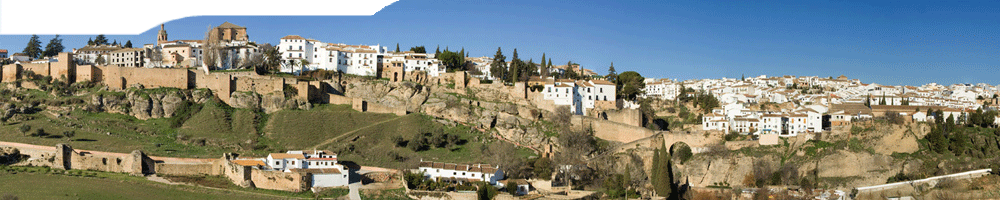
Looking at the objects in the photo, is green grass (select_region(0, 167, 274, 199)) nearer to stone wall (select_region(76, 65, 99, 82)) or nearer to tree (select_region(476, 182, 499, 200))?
tree (select_region(476, 182, 499, 200))

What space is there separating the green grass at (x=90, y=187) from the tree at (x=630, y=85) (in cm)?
1673

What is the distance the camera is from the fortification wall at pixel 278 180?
691 inches

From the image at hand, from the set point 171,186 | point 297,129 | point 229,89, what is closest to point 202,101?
point 229,89

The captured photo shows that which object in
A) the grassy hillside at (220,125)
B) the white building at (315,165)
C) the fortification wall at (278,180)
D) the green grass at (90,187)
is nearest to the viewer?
the green grass at (90,187)

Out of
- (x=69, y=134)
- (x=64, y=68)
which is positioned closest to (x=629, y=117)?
(x=69, y=134)

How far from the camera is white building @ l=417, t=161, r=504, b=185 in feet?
63.9

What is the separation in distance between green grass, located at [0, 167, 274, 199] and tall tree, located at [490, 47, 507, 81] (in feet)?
51.0

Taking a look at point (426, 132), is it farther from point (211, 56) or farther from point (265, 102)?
point (211, 56)

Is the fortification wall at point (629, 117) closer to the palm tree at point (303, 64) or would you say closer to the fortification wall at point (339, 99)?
the fortification wall at point (339, 99)

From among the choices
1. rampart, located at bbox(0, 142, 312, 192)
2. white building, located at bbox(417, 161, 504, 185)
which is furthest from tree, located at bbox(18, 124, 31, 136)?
white building, located at bbox(417, 161, 504, 185)

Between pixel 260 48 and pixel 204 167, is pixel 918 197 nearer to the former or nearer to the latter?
pixel 204 167

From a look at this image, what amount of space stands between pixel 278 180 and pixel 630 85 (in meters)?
16.0

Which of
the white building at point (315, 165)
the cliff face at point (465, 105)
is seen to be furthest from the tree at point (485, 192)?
the cliff face at point (465, 105)

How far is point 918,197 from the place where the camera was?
20.3m
